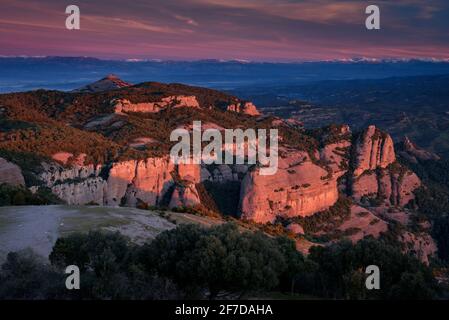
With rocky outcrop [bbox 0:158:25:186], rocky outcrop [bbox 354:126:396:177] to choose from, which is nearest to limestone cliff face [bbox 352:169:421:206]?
rocky outcrop [bbox 354:126:396:177]

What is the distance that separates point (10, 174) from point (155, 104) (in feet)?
252

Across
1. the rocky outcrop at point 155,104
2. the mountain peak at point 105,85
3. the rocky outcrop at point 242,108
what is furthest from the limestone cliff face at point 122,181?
the mountain peak at point 105,85

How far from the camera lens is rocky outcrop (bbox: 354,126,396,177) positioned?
417ft

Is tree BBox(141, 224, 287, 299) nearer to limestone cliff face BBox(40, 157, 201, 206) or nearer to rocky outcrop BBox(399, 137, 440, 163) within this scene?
limestone cliff face BBox(40, 157, 201, 206)

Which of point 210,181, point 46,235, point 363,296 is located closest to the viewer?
point 363,296

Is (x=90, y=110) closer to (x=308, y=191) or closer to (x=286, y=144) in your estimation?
(x=286, y=144)

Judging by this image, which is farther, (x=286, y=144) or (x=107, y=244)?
(x=286, y=144)

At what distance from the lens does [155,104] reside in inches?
5231

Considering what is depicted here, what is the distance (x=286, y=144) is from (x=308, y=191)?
21057mm

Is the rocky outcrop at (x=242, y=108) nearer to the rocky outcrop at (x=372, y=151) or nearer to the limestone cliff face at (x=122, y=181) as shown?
the rocky outcrop at (x=372, y=151)

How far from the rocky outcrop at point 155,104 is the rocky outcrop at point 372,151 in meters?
45.5

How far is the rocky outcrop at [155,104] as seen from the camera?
122 metres

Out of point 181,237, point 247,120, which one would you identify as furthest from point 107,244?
point 247,120
